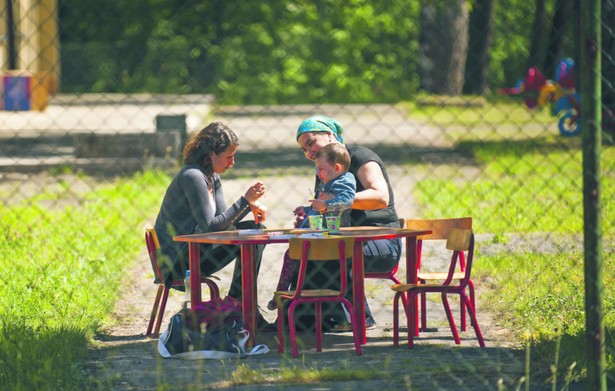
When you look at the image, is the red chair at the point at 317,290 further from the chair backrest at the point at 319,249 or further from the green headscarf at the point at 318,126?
the green headscarf at the point at 318,126

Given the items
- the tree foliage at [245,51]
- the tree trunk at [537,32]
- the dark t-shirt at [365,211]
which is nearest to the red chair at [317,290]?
the dark t-shirt at [365,211]

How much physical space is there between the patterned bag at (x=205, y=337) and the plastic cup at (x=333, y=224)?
0.69 metres

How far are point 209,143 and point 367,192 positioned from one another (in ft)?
3.09

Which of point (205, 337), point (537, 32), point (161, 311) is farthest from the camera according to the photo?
point (537, 32)

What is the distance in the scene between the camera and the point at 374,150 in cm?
1734

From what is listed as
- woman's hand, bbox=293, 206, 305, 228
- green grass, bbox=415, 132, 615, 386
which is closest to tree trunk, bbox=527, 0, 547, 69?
green grass, bbox=415, 132, 615, 386

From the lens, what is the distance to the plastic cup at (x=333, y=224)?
6.08 metres

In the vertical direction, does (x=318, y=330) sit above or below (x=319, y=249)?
below

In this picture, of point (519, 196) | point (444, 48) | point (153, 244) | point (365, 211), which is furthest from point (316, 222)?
point (444, 48)

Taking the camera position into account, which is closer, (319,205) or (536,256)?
(319,205)

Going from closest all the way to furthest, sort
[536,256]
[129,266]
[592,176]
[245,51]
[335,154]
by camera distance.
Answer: [592,176]
[335,154]
[536,256]
[129,266]
[245,51]

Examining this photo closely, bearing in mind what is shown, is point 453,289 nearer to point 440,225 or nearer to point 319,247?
point 440,225

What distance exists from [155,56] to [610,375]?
3007 cm

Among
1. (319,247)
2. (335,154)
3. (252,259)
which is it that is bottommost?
(252,259)
